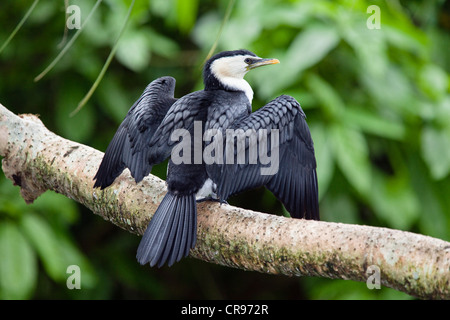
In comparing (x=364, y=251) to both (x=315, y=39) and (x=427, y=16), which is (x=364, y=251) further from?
(x=427, y=16)

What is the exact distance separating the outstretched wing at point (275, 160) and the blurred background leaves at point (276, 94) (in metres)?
0.61

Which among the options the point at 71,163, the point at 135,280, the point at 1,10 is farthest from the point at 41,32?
the point at 71,163

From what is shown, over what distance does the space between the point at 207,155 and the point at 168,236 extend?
0.25 m

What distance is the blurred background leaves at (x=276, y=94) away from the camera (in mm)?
2426

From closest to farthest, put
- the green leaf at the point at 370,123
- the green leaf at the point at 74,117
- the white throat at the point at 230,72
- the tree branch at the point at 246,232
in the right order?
1. the tree branch at the point at 246,232
2. the white throat at the point at 230,72
3. the green leaf at the point at 370,123
4. the green leaf at the point at 74,117

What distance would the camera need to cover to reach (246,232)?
56.6 inches

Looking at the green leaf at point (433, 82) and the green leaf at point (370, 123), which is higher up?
the green leaf at point (433, 82)

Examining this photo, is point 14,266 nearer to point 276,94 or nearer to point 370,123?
point 276,94

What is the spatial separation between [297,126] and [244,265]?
456 mm

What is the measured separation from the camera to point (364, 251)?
4.10 feet

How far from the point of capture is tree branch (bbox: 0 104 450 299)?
A: 1193 mm

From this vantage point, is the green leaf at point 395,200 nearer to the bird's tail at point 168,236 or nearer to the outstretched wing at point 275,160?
the outstretched wing at point 275,160

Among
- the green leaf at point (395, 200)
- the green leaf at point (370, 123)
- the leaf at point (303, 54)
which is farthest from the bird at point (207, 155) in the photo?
the green leaf at point (395, 200)

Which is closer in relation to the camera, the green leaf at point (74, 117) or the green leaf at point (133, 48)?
the green leaf at point (133, 48)
